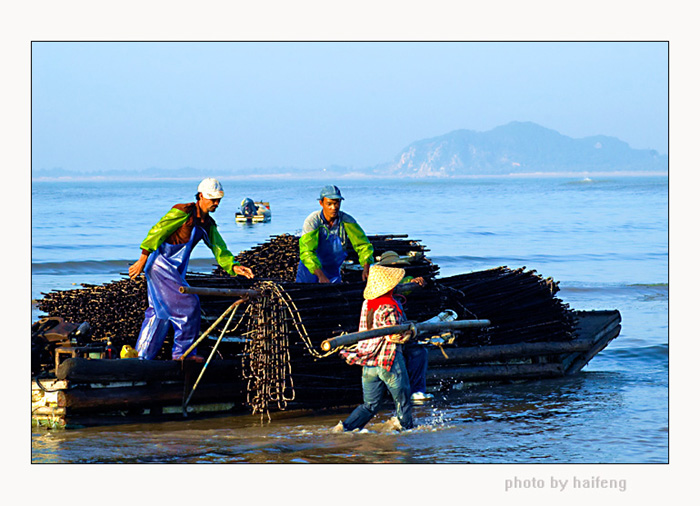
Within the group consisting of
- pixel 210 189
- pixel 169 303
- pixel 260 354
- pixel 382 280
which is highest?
pixel 210 189

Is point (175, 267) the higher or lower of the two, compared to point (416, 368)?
higher

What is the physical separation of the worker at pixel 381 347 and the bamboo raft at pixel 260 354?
1.71ft

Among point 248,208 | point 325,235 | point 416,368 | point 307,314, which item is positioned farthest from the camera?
point 248,208

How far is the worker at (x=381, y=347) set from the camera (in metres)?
9.03

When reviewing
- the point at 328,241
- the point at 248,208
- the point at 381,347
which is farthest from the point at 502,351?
the point at 248,208

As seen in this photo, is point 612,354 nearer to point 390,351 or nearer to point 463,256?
point 390,351

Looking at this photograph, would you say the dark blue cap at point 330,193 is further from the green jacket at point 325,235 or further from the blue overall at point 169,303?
the blue overall at point 169,303

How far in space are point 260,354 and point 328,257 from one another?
189cm

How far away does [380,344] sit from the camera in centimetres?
916

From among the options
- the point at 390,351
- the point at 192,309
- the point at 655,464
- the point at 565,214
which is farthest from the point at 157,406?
the point at 565,214

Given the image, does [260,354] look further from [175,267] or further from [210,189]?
[210,189]

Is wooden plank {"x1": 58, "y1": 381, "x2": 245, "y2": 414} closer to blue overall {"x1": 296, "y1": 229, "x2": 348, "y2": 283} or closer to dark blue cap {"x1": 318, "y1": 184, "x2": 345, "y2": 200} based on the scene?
blue overall {"x1": 296, "y1": 229, "x2": 348, "y2": 283}

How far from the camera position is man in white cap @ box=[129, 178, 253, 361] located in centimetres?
991

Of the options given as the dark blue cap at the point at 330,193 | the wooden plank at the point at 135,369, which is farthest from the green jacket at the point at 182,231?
the dark blue cap at the point at 330,193
